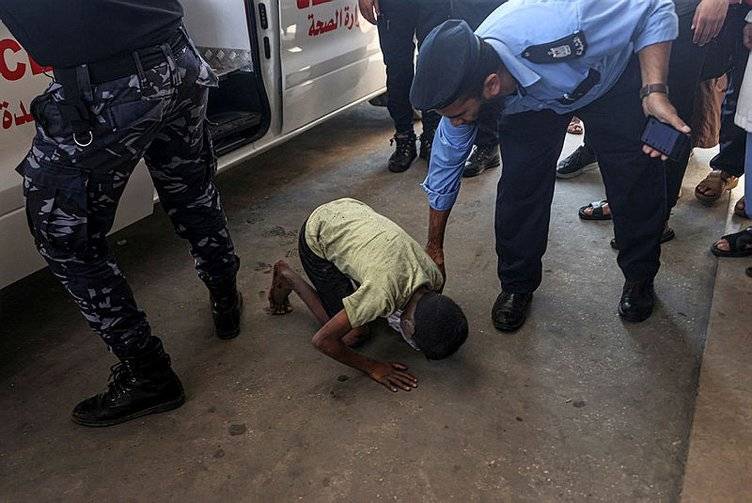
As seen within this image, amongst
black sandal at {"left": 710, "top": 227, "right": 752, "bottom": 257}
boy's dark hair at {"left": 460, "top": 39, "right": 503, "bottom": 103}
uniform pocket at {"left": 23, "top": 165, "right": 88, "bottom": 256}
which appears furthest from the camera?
black sandal at {"left": 710, "top": 227, "right": 752, "bottom": 257}

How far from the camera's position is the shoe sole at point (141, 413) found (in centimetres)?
184

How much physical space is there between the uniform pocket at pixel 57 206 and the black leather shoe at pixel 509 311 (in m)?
1.34

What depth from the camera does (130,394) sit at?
1827 millimetres

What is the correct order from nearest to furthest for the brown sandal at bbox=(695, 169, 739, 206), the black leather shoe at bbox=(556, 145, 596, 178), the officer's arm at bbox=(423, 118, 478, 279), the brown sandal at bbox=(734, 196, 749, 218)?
the officer's arm at bbox=(423, 118, 478, 279) → the brown sandal at bbox=(734, 196, 749, 218) → the brown sandal at bbox=(695, 169, 739, 206) → the black leather shoe at bbox=(556, 145, 596, 178)

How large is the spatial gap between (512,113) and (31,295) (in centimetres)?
193

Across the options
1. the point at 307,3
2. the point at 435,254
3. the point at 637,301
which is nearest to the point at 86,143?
the point at 435,254

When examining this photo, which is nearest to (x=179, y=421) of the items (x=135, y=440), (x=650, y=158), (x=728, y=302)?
(x=135, y=440)

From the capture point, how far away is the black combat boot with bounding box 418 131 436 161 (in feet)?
11.8

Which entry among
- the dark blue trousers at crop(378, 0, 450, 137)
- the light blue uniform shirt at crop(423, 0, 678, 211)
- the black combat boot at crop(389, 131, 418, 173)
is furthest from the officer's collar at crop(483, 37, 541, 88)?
the black combat boot at crop(389, 131, 418, 173)

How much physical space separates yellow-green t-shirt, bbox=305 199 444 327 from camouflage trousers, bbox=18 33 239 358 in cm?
43

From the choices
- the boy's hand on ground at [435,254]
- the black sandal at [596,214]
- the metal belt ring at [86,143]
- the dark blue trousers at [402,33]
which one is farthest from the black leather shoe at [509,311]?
the dark blue trousers at [402,33]

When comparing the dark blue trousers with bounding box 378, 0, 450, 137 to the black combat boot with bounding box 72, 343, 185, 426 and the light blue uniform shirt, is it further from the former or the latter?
the black combat boot with bounding box 72, 343, 185, 426

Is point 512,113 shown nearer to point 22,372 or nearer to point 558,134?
point 558,134

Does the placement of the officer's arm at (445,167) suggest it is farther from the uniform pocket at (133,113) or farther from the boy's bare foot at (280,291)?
the uniform pocket at (133,113)
